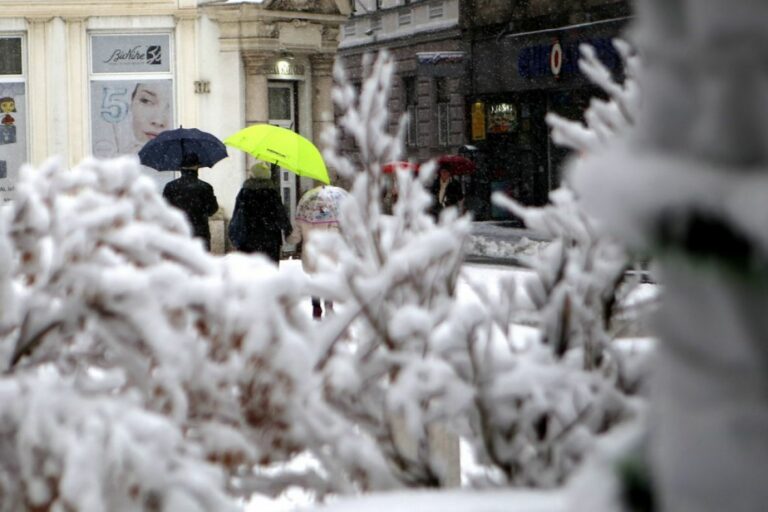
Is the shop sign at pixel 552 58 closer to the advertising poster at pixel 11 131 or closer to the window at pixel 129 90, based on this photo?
the window at pixel 129 90

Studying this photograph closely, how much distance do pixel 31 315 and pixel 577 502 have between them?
1752 mm

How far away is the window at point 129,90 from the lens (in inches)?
829

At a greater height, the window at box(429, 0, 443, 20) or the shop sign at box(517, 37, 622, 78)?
the window at box(429, 0, 443, 20)

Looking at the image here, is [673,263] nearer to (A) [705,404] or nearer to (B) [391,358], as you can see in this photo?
(A) [705,404]

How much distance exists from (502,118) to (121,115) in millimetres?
8458

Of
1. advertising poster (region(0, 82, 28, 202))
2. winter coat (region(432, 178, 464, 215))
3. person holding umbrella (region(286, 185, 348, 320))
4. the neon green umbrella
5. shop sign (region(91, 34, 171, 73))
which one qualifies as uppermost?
shop sign (region(91, 34, 171, 73))

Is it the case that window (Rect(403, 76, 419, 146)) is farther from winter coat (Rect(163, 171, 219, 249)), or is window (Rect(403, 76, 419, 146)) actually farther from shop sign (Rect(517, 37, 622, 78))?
winter coat (Rect(163, 171, 219, 249))

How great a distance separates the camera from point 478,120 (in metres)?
27.1

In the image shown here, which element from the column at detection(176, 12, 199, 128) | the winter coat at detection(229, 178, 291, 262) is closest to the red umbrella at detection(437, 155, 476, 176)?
the column at detection(176, 12, 199, 128)

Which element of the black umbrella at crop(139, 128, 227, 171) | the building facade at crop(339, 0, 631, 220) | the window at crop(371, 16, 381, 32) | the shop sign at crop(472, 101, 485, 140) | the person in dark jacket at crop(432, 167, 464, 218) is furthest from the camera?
the window at crop(371, 16, 381, 32)

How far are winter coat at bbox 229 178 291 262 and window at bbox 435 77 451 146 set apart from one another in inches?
776

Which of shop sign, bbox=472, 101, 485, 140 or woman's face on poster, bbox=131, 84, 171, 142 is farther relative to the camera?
shop sign, bbox=472, 101, 485, 140

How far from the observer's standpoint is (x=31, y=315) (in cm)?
266

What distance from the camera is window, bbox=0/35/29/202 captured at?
21016 mm
